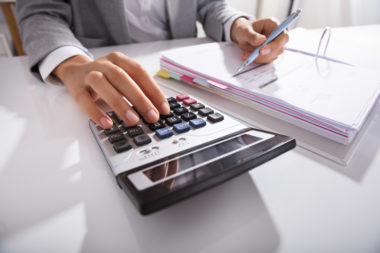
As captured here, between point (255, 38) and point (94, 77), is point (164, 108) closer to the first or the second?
point (94, 77)

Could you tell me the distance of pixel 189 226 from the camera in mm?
168

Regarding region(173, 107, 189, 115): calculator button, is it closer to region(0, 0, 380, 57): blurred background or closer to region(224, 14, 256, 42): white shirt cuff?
region(224, 14, 256, 42): white shirt cuff

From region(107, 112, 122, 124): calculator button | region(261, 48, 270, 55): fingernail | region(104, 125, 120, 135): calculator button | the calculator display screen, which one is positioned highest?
region(261, 48, 270, 55): fingernail

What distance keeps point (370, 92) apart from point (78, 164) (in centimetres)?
37

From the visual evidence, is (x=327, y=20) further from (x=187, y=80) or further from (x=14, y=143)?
(x=14, y=143)

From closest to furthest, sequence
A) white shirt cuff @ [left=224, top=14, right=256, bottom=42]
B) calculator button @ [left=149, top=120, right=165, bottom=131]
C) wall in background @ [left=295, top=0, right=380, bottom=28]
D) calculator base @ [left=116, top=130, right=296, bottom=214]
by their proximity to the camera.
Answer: calculator base @ [left=116, top=130, right=296, bottom=214], calculator button @ [left=149, top=120, right=165, bottom=131], white shirt cuff @ [left=224, top=14, right=256, bottom=42], wall in background @ [left=295, top=0, right=380, bottom=28]

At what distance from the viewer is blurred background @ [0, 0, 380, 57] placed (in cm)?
142

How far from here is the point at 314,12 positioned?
5.39 ft

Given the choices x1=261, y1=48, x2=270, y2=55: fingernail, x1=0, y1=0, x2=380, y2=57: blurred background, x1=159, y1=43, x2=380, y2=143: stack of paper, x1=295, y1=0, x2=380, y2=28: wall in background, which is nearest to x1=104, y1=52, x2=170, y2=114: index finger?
x1=159, y1=43, x2=380, y2=143: stack of paper

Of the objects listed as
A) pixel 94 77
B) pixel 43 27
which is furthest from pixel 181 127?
pixel 43 27

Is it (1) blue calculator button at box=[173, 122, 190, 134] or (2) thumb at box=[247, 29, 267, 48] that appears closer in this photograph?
(1) blue calculator button at box=[173, 122, 190, 134]

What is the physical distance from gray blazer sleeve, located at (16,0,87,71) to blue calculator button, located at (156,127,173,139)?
0.29 metres

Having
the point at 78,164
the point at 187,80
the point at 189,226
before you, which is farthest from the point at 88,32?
the point at 189,226

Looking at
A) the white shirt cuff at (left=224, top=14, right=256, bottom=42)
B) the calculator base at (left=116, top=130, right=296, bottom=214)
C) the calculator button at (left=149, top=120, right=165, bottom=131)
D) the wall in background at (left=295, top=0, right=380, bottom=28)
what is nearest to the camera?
the calculator base at (left=116, top=130, right=296, bottom=214)
